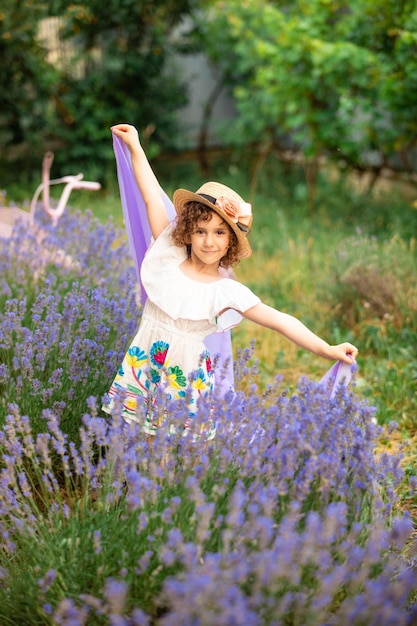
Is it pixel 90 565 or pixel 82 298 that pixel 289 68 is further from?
pixel 90 565

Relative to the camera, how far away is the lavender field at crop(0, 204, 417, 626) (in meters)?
1.51

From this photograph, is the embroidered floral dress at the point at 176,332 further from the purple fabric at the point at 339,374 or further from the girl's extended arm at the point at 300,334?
the purple fabric at the point at 339,374

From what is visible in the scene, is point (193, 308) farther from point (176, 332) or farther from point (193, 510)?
point (193, 510)

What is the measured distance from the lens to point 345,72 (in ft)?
22.8

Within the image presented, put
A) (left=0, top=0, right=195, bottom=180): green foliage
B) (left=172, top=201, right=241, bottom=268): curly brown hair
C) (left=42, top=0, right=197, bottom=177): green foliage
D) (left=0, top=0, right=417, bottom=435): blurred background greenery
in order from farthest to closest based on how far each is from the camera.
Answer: (left=42, top=0, right=197, bottom=177): green foliage → (left=0, top=0, right=195, bottom=180): green foliage → (left=0, top=0, right=417, bottom=435): blurred background greenery → (left=172, top=201, right=241, bottom=268): curly brown hair

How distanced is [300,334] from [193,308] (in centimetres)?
34

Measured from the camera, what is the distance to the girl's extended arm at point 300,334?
2295mm

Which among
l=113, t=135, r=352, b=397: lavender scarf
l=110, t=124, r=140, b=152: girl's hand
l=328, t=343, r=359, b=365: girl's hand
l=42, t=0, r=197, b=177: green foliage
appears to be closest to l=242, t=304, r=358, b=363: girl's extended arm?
l=328, t=343, r=359, b=365: girl's hand

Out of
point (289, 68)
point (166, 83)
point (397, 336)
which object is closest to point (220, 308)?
point (397, 336)

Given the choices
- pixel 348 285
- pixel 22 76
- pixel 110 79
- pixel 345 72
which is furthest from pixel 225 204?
pixel 110 79

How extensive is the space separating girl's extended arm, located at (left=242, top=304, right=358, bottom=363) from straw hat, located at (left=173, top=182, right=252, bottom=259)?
249mm

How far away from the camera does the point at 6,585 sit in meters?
1.90

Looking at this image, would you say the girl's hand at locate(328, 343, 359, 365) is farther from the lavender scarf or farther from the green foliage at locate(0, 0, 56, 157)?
the green foliage at locate(0, 0, 56, 157)

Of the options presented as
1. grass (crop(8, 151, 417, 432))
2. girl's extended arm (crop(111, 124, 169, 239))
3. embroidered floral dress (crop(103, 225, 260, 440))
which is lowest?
embroidered floral dress (crop(103, 225, 260, 440))
